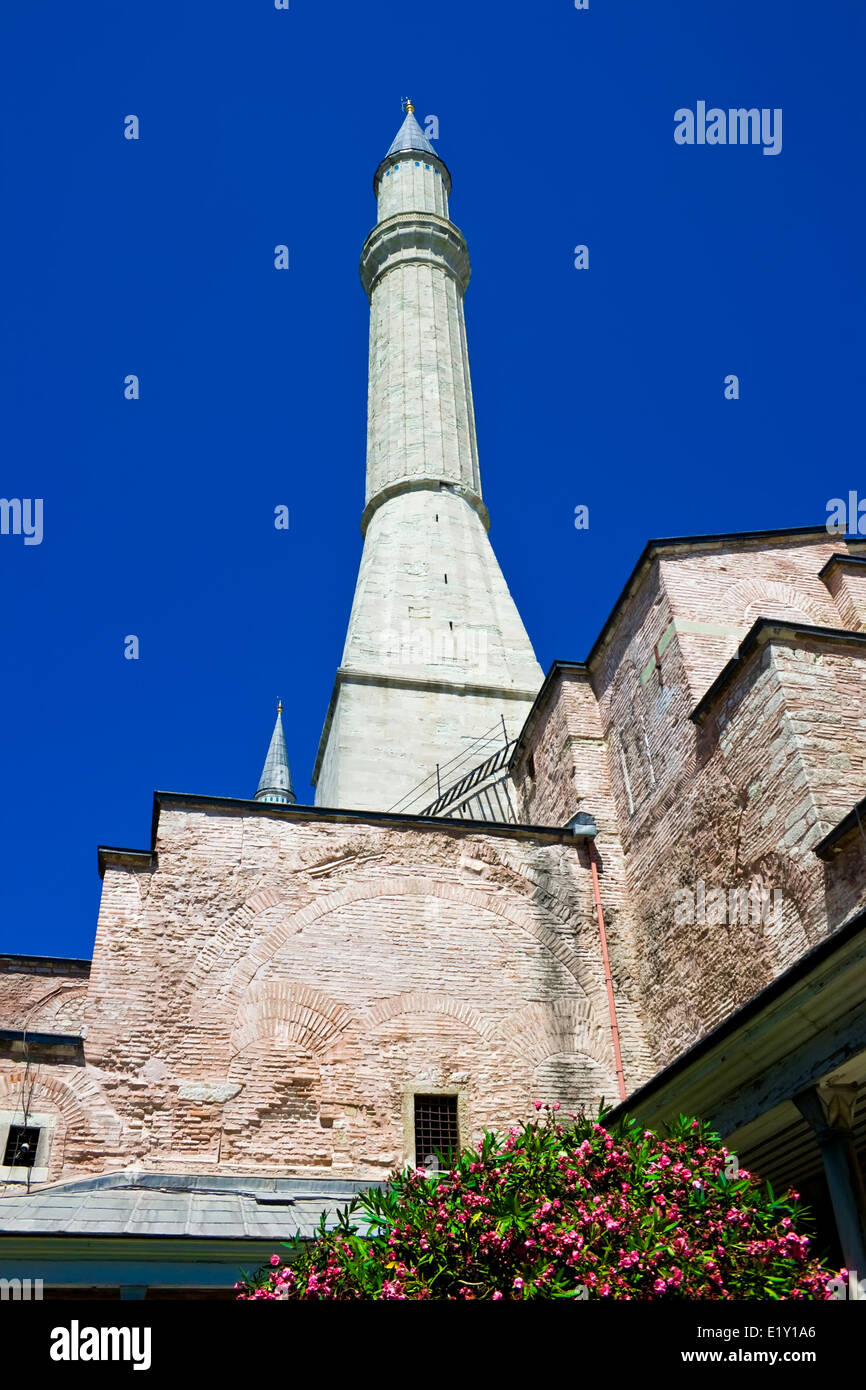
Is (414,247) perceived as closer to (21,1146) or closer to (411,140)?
(411,140)

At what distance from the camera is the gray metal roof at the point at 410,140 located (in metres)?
32.0

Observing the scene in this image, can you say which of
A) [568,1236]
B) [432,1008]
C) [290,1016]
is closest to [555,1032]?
Result: [432,1008]

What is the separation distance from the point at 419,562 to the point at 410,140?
17273 millimetres

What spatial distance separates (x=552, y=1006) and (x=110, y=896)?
4.48 meters

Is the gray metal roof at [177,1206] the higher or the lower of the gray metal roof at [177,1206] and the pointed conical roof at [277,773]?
the lower

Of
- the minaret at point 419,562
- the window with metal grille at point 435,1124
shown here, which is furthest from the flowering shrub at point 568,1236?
the minaret at point 419,562

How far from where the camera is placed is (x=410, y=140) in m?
32.7

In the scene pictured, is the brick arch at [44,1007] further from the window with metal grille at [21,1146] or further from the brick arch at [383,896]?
the window with metal grille at [21,1146]

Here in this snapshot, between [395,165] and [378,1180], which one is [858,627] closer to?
[378,1180]

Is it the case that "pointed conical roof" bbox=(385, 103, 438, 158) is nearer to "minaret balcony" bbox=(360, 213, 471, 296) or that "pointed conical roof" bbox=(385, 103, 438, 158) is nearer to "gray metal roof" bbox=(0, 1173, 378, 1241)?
"minaret balcony" bbox=(360, 213, 471, 296)

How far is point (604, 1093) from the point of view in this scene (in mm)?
11062

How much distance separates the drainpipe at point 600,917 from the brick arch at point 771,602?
109 inches
